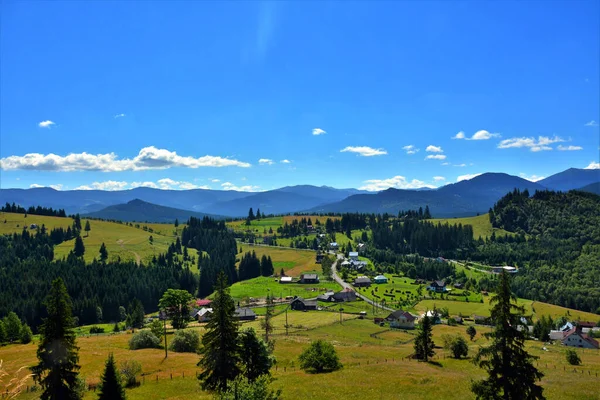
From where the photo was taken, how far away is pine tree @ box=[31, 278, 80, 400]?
3453cm

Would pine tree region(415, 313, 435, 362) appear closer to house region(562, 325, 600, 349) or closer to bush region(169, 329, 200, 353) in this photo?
bush region(169, 329, 200, 353)

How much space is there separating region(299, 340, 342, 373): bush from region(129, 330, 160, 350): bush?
116 feet

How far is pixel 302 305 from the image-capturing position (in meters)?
138

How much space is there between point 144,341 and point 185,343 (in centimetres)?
997

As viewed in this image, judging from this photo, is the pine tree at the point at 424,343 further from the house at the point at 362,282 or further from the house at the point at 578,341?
the house at the point at 362,282

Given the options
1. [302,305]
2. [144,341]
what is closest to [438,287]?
[302,305]

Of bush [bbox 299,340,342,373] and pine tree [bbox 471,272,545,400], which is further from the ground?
pine tree [bbox 471,272,545,400]

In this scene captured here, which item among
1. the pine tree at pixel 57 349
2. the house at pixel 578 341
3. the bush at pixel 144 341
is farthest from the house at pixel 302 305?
the pine tree at pixel 57 349

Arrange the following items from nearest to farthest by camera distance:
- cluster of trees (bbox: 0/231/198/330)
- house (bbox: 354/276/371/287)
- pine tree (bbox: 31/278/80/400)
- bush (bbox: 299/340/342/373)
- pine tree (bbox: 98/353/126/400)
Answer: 1. pine tree (bbox: 31/278/80/400)
2. pine tree (bbox: 98/353/126/400)
3. bush (bbox: 299/340/342/373)
4. cluster of trees (bbox: 0/231/198/330)
5. house (bbox: 354/276/371/287)

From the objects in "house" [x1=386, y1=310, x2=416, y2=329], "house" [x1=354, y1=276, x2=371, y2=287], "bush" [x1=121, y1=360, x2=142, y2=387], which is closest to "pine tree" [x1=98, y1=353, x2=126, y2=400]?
"bush" [x1=121, y1=360, x2=142, y2=387]

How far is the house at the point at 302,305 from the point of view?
13738 centimetres

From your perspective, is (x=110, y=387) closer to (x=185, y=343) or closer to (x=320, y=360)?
(x=320, y=360)

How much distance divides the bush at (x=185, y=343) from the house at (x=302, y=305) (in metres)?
64.7

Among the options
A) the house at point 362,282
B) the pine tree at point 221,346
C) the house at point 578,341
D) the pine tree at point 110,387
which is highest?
the pine tree at point 221,346
